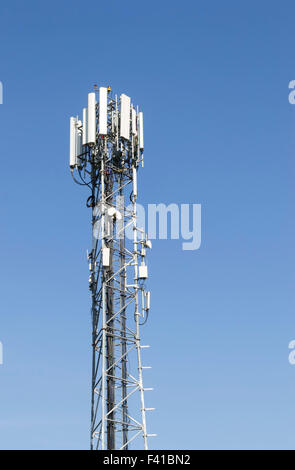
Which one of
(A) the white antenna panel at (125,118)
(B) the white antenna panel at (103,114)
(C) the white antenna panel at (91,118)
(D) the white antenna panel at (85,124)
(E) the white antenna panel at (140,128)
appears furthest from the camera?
(E) the white antenna panel at (140,128)

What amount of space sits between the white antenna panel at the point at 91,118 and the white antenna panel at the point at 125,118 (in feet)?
8.02

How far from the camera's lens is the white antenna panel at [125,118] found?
6881 centimetres

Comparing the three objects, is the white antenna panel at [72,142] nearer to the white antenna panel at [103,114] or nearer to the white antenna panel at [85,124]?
the white antenna panel at [85,124]

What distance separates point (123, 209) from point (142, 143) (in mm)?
6588

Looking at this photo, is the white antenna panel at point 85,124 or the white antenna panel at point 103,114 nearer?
the white antenna panel at point 103,114

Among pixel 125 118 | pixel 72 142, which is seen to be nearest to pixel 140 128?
pixel 125 118

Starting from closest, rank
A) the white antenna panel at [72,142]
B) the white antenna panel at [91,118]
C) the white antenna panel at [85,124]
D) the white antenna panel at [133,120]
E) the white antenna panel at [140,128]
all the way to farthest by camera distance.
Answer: the white antenna panel at [91,118], the white antenna panel at [85,124], the white antenna panel at [72,142], the white antenna panel at [133,120], the white antenna panel at [140,128]

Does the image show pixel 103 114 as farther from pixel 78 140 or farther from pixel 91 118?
pixel 78 140

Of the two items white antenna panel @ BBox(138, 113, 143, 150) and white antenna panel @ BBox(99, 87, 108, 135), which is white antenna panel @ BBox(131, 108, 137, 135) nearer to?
white antenna panel @ BBox(138, 113, 143, 150)

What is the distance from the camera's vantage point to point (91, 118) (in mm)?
68562
